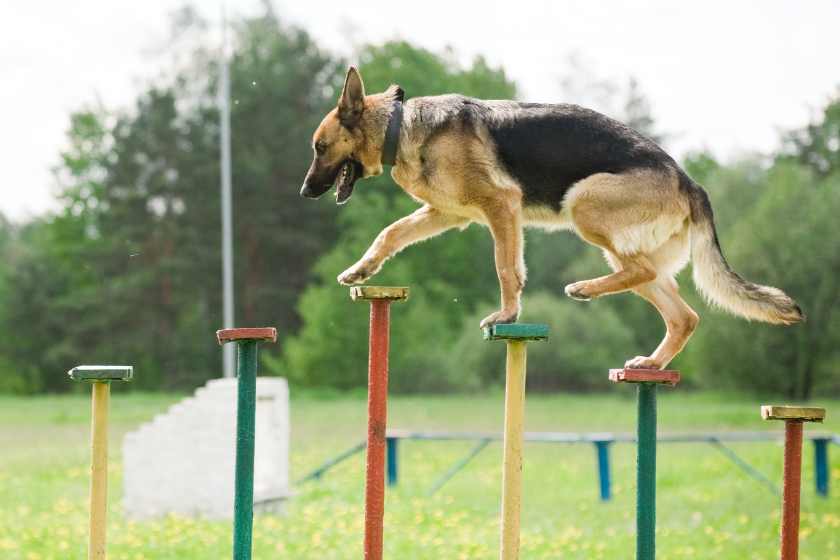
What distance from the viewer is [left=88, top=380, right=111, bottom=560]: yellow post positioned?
377cm

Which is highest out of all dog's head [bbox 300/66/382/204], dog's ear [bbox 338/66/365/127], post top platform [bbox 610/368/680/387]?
dog's ear [bbox 338/66/365/127]

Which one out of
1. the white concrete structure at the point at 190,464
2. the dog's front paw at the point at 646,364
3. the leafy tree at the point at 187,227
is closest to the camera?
the dog's front paw at the point at 646,364

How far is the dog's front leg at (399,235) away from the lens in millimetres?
4168

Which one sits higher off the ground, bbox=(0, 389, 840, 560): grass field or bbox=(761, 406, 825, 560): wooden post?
bbox=(761, 406, 825, 560): wooden post

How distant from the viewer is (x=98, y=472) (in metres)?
3.77

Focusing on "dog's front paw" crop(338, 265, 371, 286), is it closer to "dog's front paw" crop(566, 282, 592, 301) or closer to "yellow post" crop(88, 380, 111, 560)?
"dog's front paw" crop(566, 282, 592, 301)

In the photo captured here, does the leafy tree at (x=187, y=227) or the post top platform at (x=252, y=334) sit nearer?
the post top platform at (x=252, y=334)

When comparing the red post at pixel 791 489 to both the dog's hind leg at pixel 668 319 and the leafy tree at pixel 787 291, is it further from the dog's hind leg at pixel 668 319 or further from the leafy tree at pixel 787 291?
the leafy tree at pixel 787 291

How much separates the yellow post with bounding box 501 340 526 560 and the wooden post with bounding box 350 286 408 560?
0.57m

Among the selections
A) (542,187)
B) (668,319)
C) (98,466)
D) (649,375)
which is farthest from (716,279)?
(98,466)

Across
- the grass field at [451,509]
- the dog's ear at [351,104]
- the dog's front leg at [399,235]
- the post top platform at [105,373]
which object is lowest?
the grass field at [451,509]

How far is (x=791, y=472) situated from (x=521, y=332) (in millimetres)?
1498

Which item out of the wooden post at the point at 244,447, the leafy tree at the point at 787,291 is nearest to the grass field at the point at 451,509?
the wooden post at the point at 244,447

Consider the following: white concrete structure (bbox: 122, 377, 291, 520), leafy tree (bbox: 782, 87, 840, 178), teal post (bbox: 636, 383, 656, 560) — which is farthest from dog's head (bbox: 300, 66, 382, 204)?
leafy tree (bbox: 782, 87, 840, 178)
